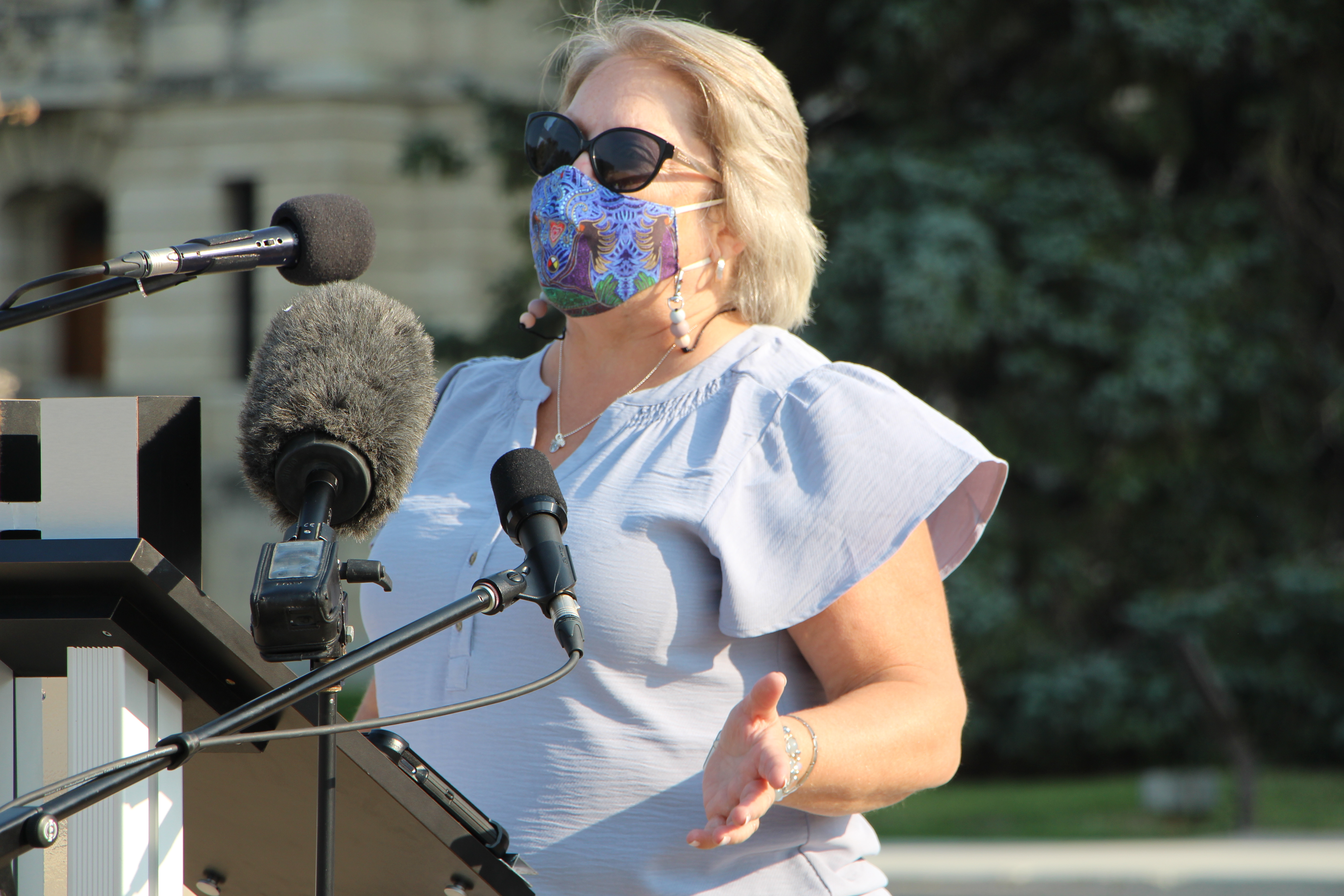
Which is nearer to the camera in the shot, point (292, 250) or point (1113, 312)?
point (292, 250)

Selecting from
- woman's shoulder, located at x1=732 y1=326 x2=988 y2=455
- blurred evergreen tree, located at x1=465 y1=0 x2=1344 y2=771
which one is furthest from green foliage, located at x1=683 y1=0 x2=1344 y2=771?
woman's shoulder, located at x1=732 y1=326 x2=988 y2=455

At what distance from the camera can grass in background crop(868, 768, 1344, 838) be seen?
8766 mm

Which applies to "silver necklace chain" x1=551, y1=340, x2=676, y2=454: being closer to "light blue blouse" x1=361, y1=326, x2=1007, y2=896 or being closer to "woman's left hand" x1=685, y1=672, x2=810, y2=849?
"light blue blouse" x1=361, y1=326, x2=1007, y2=896

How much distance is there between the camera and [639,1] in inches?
356

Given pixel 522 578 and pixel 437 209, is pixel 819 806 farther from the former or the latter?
pixel 437 209

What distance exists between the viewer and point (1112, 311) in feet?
31.9

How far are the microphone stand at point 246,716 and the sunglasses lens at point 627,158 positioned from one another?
1056mm

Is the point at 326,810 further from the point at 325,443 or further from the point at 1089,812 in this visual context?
the point at 1089,812

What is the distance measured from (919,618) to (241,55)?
679 inches

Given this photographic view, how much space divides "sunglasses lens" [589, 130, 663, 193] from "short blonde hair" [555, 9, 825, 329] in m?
0.11

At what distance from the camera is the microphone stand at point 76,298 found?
1576mm

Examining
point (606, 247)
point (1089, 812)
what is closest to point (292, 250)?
point (606, 247)

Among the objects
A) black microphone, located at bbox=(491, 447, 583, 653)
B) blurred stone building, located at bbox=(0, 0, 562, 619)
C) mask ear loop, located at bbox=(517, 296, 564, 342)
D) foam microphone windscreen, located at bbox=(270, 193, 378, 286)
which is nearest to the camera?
black microphone, located at bbox=(491, 447, 583, 653)

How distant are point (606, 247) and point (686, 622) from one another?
2.24 feet
